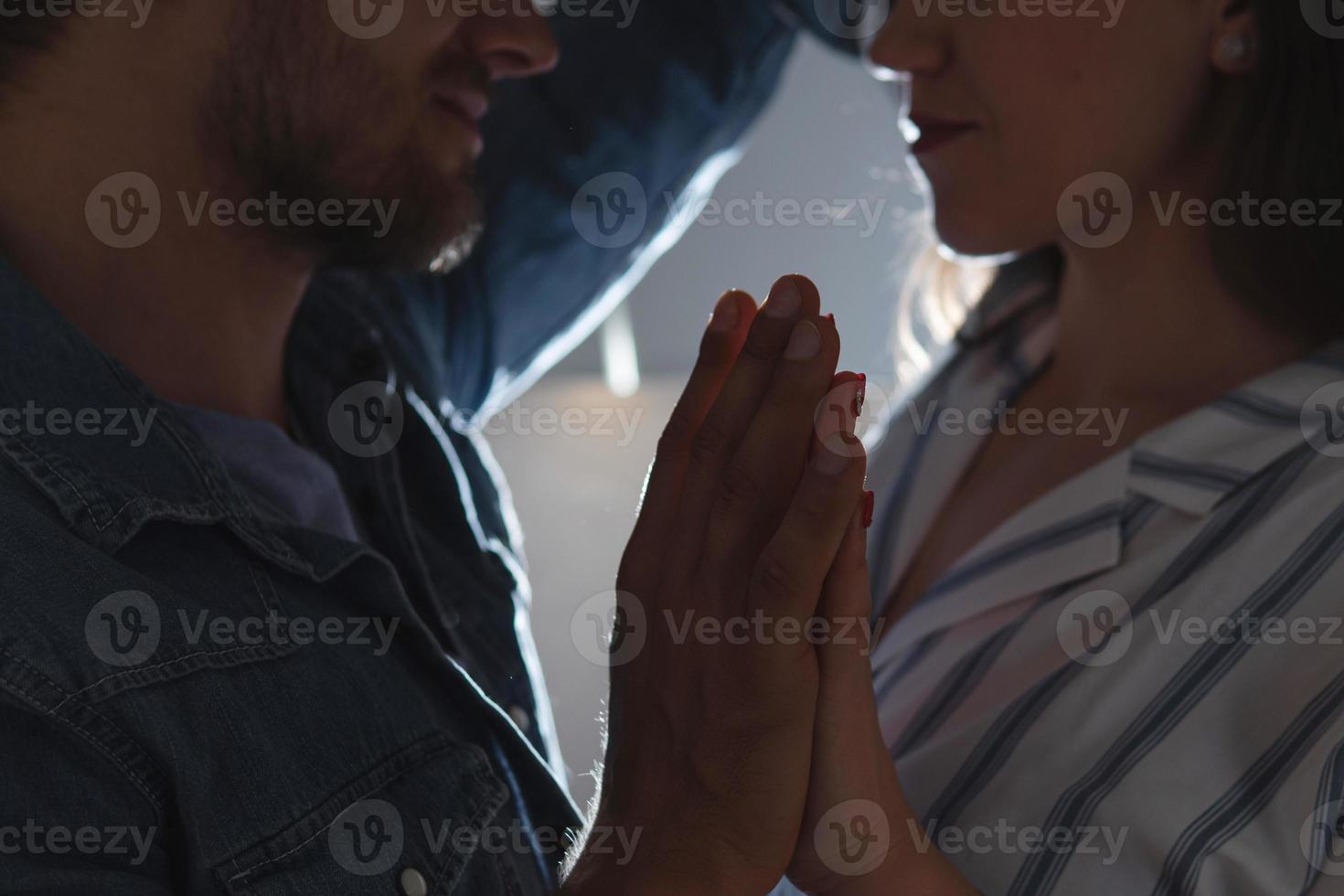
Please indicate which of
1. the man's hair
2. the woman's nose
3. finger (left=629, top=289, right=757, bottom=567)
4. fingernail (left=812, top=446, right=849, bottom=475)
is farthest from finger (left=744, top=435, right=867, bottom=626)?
the man's hair

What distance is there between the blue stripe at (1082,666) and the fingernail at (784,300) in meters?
0.29

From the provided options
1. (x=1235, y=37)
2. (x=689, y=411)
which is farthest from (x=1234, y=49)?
(x=689, y=411)

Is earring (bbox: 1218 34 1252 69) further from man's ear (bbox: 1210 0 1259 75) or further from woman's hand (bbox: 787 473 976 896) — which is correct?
woman's hand (bbox: 787 473 976 896)

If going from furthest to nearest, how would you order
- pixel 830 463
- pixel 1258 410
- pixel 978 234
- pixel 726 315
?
1. pixel 978 234
2. pixel 1258 410
3. pixel 726 315
4. pixel 830 463

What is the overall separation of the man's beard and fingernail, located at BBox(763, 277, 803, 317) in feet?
1.27

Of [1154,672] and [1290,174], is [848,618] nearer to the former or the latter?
[1154,672]

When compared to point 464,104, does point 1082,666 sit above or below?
below

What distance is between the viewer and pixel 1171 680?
2.24ft

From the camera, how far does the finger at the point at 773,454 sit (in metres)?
0.60

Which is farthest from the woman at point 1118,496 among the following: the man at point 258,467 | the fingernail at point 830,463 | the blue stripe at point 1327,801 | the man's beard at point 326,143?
the man's beard at point 326,143

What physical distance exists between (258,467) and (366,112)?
27 centimetres

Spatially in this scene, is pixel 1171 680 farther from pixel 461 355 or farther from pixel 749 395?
pixel 461 355

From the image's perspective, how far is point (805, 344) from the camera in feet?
1.97

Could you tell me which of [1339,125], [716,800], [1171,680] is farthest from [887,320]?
[716,800]
